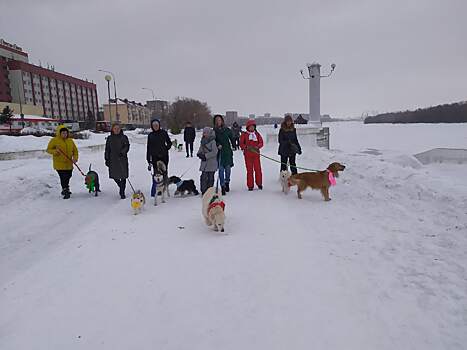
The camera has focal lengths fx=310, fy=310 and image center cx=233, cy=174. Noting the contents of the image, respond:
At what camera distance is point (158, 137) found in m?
7.34

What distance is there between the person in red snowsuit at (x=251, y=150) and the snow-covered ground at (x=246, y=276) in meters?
1.50

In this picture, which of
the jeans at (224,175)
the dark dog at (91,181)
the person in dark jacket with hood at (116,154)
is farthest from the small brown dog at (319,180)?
the dark dog at (91,181)

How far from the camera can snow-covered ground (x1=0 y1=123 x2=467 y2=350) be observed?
2639 mm

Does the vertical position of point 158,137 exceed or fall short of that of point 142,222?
it exceeds it

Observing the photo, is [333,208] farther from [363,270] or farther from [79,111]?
[79,111]

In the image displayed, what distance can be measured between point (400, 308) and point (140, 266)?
2.89 metres

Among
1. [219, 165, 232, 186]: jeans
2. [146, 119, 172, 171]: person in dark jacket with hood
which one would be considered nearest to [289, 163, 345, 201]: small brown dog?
[219, 165, 232, 186]: jeans

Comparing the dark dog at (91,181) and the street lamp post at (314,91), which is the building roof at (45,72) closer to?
the street lamp post at (314,91)

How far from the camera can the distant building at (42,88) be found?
76.4m

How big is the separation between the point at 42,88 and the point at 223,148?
318 feet

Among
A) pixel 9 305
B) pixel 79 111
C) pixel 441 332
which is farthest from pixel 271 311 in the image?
pixel 79 111

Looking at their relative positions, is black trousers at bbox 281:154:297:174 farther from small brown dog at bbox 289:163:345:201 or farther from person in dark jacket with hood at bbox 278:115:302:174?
small brown dog at bbox 289:163:345:201

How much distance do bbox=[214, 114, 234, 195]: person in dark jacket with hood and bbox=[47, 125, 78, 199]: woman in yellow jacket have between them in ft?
11.9

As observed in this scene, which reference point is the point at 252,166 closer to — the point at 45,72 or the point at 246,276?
the point at 246,276
